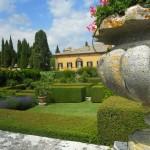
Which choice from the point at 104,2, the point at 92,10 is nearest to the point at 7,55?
the point at 92,10

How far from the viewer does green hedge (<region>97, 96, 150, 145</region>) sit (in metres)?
7.03

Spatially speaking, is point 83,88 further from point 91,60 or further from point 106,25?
point 91,60

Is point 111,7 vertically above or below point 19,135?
above

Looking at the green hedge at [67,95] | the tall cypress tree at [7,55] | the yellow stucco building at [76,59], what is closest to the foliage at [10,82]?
the green hedge at [67,95]

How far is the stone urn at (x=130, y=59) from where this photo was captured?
2629 millimetres

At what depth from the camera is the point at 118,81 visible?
2.90 m

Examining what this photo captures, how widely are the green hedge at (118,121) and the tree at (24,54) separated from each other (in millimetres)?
55365

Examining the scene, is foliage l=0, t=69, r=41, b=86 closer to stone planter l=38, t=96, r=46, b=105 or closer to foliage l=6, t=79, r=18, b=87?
foliage l=6, t=79, r=18, b=87

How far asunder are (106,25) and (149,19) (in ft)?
1.45

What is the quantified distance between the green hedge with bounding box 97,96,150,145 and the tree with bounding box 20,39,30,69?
5536 cm

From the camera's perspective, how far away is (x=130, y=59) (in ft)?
8.80

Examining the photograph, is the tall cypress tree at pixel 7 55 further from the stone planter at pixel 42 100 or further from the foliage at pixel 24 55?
the stone planter at pixel 42 100

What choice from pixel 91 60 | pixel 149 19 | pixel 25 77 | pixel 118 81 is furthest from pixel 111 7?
pixel 91 60

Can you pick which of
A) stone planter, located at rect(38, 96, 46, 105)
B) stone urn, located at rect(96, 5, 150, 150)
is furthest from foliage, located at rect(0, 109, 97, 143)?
stone planter, located at rect(38, 96, 46, 105)
